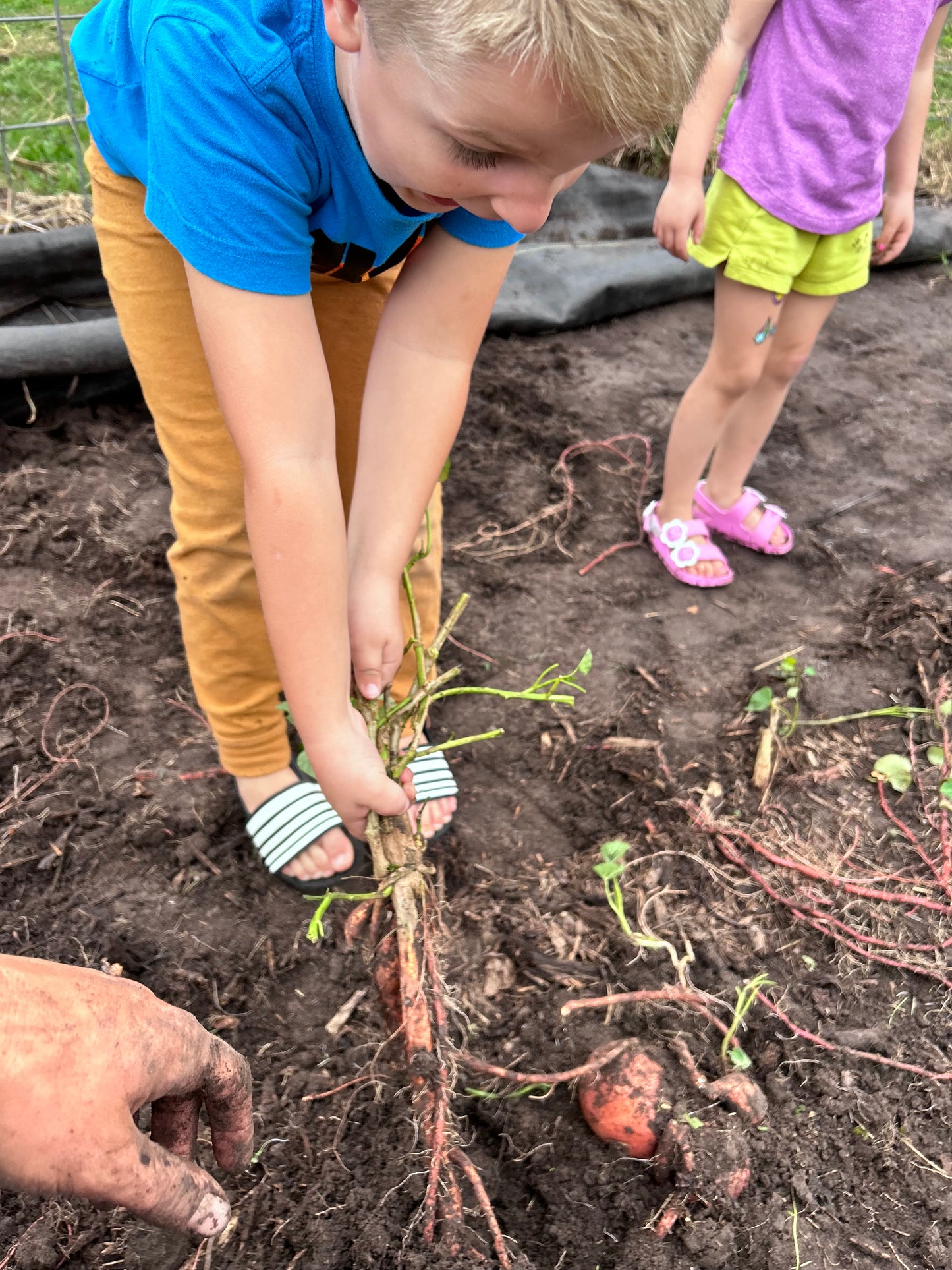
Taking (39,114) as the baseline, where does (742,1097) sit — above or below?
below

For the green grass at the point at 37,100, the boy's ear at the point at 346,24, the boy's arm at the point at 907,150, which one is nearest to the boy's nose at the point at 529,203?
the boy's ear at the point at 346,24

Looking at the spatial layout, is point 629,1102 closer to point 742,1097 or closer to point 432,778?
point 742,1097

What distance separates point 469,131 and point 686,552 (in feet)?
5.70

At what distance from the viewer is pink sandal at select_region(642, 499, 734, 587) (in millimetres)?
2498

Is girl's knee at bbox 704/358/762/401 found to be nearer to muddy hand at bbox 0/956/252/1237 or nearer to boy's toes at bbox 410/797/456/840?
boy's toes at bbox 410/797/456/840

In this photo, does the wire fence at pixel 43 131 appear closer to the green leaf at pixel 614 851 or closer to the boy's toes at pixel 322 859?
the boy's toes at pixel 322 859

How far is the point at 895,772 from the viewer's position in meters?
2.02

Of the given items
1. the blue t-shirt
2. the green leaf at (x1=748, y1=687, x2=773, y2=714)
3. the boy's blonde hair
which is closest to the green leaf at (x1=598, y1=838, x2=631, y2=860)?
the green leaf at (x1=748, y1=687, x2=773, y2=714)

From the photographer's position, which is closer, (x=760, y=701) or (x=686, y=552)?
(x=760, y=701)

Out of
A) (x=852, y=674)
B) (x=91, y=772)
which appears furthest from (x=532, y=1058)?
(x=852, y=674)

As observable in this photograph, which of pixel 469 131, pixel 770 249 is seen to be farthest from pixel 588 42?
pixel 770 249

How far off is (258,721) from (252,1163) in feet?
2.37

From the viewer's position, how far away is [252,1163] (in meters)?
1.38

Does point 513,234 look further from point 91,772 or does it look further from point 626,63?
point 91,772
